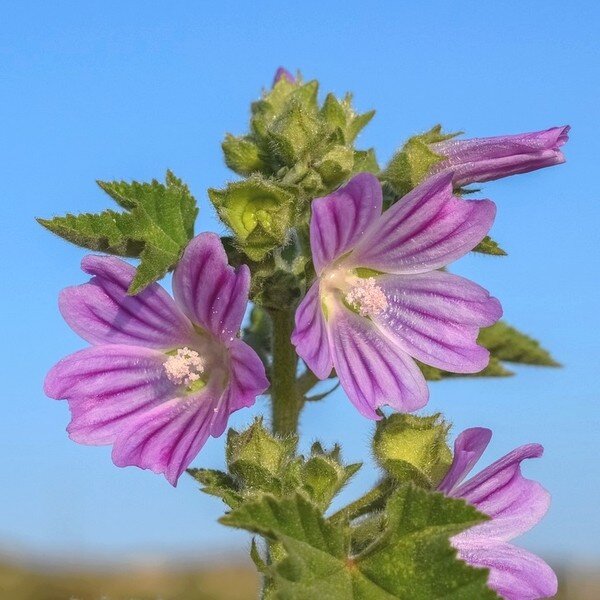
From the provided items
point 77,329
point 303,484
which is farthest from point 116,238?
point 303,484

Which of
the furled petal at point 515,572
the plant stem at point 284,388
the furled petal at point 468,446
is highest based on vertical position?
the plant stem at point 284,388

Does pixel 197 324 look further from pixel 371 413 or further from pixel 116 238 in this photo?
pixel 371 413

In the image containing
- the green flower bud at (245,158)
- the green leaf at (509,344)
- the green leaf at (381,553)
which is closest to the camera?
the green leaf at (381,553)

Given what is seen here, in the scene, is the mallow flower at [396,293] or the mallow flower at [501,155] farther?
the mallow flower at [501,155]

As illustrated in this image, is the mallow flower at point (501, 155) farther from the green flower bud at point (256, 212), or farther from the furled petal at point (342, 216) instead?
the green flower bud at point (256, 212)

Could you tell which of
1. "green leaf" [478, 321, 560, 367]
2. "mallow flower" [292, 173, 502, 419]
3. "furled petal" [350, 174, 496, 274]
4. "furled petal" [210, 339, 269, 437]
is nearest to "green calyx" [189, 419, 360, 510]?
"furled petal" [210, 339, 269, 437]

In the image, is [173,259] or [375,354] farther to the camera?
[375,354]

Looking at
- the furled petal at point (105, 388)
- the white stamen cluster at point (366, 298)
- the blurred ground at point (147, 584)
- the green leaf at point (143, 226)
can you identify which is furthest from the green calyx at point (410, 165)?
the blurred ground at point (147, 584)
